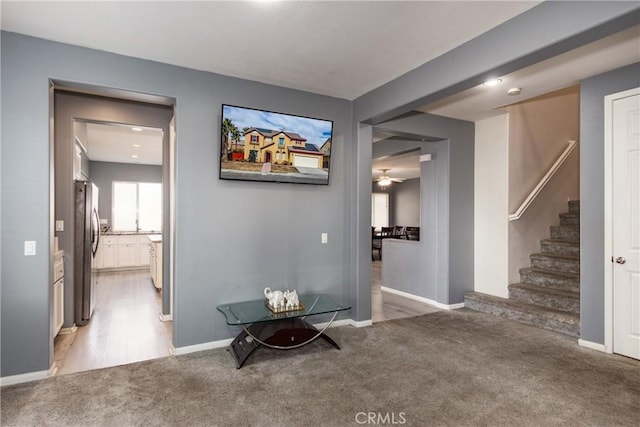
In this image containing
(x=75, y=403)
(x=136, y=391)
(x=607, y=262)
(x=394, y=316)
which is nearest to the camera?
(x=75, y=403)

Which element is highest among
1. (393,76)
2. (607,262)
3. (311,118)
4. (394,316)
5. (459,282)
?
(393,76)

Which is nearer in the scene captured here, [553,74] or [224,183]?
[553,74]

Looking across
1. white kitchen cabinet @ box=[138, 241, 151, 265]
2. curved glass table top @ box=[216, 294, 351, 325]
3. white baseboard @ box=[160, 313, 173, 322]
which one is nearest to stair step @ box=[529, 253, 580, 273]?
curved glass table top @ box=[216, 294, 351, 325]

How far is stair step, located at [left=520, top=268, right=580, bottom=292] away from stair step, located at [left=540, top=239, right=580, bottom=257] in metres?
0.39

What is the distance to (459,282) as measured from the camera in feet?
16.4

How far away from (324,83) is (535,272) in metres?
3.77

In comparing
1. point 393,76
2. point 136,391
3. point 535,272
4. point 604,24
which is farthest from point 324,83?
point 535,272

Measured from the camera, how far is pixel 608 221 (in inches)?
129

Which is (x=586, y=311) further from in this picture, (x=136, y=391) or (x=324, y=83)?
(x=136, y=391)

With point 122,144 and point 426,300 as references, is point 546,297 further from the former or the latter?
point 122,144

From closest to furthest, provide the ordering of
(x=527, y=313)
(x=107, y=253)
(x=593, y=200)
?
(x=593, y=200), (x=527, y=313), (x=107, y=253)

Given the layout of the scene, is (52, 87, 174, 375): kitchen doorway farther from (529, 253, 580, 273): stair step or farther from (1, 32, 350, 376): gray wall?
(529, 253, 580, 273): stair step

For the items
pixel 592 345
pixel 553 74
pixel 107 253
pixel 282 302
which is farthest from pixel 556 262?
pixel 107 253

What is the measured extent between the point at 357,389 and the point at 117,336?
8.89 feet
